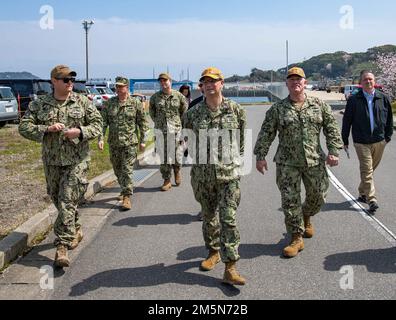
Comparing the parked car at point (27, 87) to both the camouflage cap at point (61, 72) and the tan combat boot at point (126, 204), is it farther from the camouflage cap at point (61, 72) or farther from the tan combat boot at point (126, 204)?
the camouflage cap at point (61, 72)

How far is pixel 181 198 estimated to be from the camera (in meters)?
8.02

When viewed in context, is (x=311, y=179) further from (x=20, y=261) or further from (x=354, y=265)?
(x=20, y=261)

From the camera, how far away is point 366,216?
21.8 feet

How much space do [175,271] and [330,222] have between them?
253 cm

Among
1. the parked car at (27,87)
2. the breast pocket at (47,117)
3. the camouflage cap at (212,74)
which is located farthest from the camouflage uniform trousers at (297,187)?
the parked car at (27,87)

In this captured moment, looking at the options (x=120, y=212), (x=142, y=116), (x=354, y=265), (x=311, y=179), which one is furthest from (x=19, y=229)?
(x=354, y=265)

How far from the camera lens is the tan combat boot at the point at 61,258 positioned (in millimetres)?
4766

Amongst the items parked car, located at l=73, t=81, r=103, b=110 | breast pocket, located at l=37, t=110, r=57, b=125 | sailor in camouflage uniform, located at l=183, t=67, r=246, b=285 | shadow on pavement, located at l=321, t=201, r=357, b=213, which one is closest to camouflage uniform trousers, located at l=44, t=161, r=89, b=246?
breast pocket, located at l=37, t=110, r=57, b=125

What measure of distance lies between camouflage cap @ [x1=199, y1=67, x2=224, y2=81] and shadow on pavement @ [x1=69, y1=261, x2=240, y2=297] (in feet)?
6.07

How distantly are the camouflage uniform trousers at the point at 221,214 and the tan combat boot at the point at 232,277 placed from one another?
68mm

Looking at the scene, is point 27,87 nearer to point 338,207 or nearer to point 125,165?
point 125,165

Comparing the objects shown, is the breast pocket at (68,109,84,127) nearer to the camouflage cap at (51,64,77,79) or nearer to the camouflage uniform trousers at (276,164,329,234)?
the camouflage cap at (51,64,77,79)

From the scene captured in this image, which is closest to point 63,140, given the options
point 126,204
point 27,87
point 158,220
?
point 158,220

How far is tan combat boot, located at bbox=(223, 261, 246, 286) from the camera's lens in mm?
4328
